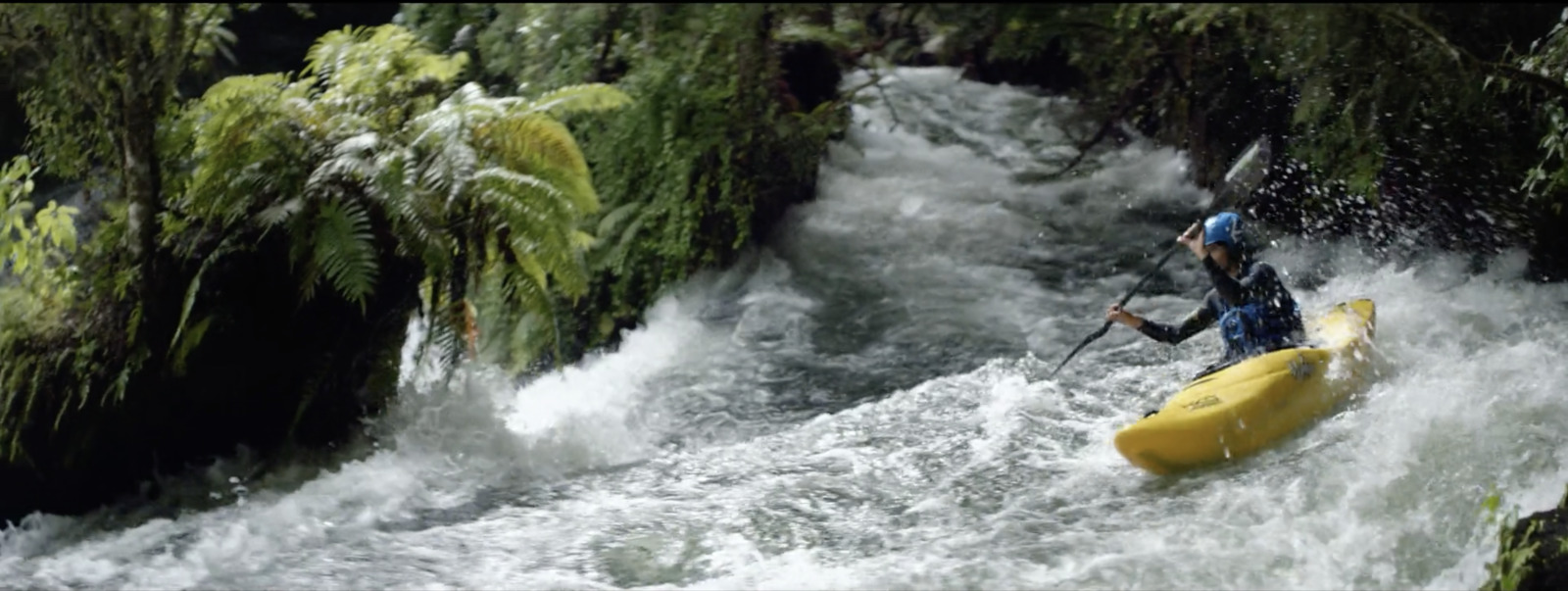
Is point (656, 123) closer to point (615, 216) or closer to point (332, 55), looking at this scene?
point (615, 216)

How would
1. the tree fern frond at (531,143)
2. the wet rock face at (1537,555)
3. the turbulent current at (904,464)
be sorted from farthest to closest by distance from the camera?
the tree fern frond at (531,143) → the turbulent current at (904,464) → the wet rock face at (1537,555)

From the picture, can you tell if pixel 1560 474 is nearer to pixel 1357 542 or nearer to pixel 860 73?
pixel 1357 542

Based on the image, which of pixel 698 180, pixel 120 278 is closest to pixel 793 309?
pixel 698 180

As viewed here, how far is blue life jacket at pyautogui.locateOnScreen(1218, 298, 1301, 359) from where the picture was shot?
5738 mm

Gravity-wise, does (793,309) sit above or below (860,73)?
below

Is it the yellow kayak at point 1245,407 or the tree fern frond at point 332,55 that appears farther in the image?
the tree fern frond at point 332,55

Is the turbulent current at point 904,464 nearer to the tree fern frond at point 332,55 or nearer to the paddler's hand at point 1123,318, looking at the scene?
the paddler's hand at point 1123,318

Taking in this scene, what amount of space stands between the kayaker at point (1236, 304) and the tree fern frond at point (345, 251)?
3344 mm

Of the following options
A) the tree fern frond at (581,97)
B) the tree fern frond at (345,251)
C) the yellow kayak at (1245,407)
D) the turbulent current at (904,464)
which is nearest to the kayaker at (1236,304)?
the yellow kayak at (1245,407)

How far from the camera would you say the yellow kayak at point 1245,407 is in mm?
5113

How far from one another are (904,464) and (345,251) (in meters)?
2.48

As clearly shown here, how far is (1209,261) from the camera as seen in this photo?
5.90 m

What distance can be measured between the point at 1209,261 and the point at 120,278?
461 cm

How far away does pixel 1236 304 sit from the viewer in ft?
19.2
